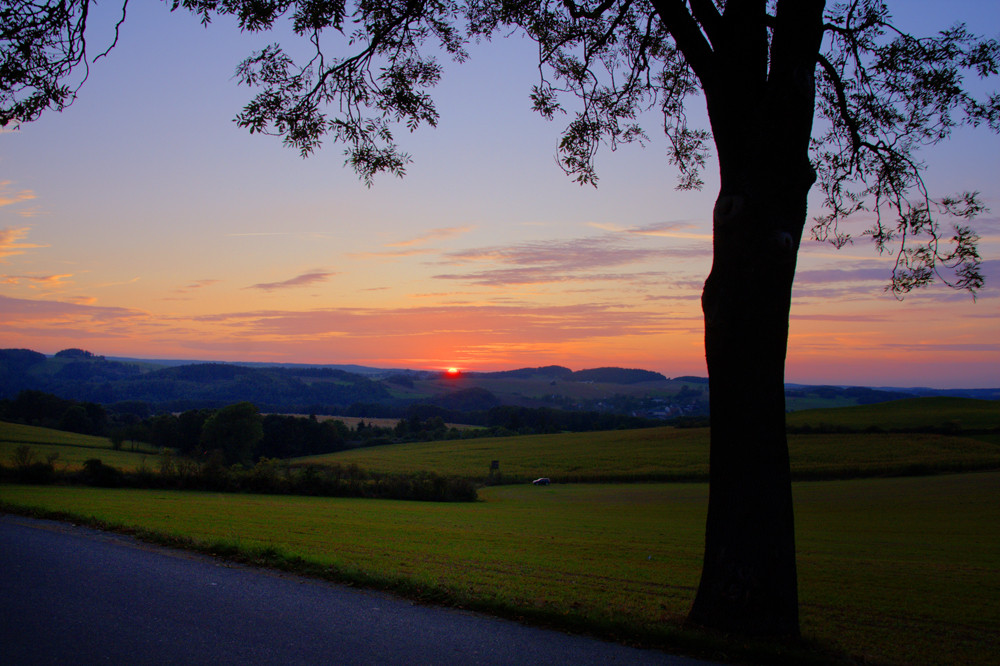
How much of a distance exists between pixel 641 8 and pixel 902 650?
9.60m

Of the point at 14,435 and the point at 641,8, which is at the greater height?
the point at 641,8

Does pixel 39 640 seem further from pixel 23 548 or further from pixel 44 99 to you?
pixel 44 99

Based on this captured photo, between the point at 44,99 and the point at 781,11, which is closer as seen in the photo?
the point at 781,11

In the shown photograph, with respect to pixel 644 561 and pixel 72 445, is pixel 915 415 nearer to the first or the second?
pixel 644 561

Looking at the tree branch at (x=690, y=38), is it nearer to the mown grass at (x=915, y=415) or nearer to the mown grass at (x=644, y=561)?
the mown grass at (x=644, y=561)

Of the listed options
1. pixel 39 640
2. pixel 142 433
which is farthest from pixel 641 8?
pixel 142 433

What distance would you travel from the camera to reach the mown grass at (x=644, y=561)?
7188mm

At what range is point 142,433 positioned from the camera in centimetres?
7581

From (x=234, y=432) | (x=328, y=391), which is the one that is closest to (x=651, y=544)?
(x=234, y=432)

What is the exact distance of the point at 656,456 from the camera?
59.6 m

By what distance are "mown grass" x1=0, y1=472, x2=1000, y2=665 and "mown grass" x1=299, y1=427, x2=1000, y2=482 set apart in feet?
55.6

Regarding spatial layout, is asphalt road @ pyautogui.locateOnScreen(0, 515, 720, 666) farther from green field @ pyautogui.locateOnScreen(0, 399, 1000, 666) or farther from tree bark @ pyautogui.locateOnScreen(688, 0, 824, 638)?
tree bark @ pyautogui.locateOnScreen(688, 0, 824, 638)

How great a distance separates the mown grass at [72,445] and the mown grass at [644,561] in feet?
133

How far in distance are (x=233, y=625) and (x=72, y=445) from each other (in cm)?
7253
